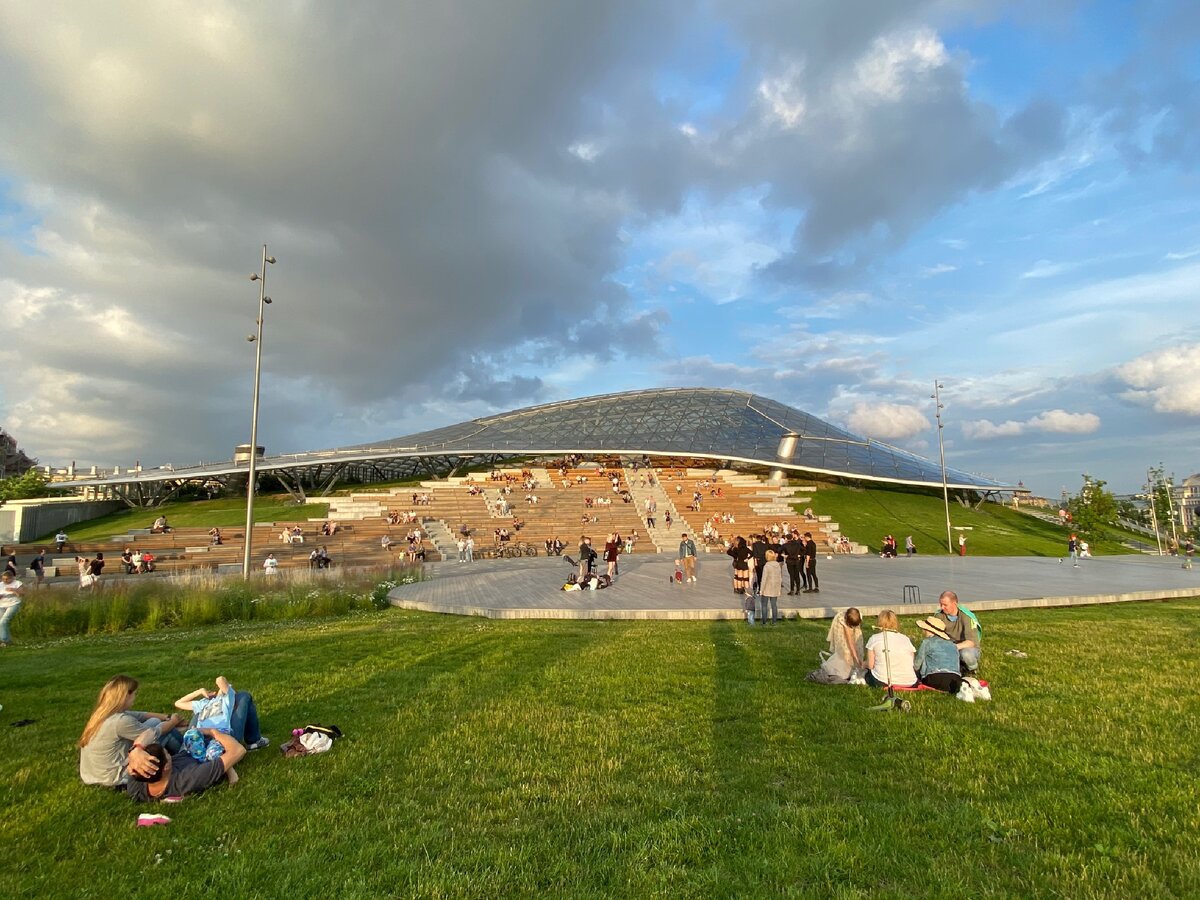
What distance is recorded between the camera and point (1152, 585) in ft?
54.3

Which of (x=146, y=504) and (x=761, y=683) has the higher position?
(x=146, y=504)

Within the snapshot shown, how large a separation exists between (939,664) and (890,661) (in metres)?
0.48

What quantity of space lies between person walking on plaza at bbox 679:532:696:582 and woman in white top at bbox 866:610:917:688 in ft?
35.7

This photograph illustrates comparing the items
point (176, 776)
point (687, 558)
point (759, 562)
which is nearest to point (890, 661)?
point (759, 562)

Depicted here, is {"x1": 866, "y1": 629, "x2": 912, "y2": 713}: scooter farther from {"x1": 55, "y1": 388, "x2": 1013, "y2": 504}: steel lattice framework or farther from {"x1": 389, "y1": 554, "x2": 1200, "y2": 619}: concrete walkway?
{"x1": 55, "y1": 388, "x2": 1013, "y2": 504}: steel lattice framework

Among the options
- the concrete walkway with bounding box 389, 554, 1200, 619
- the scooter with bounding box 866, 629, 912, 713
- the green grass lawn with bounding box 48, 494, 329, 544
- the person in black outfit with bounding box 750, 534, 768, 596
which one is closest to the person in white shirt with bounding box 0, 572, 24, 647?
the concrete walkway with bounding box 389, 554, 1200, 619

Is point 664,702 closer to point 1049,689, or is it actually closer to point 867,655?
point 867,655

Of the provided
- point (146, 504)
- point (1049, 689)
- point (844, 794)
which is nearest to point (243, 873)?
point (844, 794)

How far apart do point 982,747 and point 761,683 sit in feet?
8.12

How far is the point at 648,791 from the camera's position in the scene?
13.4ft

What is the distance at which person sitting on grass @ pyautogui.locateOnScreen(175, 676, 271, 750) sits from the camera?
15.8ft

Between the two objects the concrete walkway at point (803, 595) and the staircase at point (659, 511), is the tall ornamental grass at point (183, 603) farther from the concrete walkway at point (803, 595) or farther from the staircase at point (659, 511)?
the staircase at point (659, 511)

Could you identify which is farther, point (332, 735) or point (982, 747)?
point (332, 735)

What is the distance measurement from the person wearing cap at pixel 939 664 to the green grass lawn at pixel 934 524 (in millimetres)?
29373
